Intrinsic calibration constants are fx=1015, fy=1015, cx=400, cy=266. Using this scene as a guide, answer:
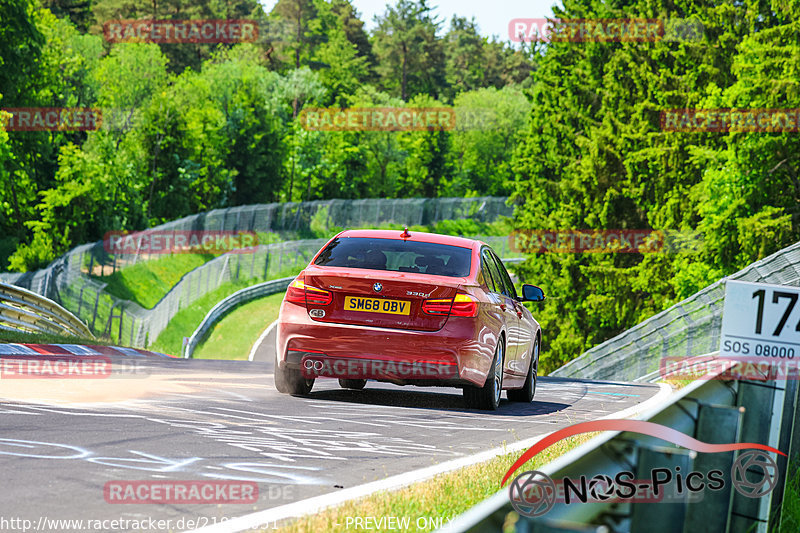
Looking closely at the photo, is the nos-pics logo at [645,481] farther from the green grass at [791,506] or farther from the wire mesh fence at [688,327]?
the wire mesh fence at [688,327]

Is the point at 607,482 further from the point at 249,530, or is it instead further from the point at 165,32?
the point at 165,32

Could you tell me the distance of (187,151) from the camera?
8194 cm

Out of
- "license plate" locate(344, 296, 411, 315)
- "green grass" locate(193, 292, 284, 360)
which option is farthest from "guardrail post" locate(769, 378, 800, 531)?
"green grass" locate(193, 292, 284, 360)

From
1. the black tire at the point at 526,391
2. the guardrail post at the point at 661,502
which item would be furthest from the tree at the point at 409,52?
the guardrail post at the point at 661,502

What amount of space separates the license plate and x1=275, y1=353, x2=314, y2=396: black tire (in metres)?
1.23

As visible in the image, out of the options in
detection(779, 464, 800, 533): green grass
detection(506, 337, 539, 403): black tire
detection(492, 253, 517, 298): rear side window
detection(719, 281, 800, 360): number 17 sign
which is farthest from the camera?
detection(506, 337, 539, 403): black tire

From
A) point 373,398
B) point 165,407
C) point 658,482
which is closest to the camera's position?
point 658,482

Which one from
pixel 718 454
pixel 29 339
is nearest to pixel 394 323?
pixel 718 454

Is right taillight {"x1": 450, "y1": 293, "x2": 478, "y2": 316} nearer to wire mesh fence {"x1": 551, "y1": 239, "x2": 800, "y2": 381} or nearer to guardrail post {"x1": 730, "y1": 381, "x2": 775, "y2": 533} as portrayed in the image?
guardrail post {"x1": 730, "y1": 381, "x2": 775, "y2": 533}

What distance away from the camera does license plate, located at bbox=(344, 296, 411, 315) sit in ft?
31.7

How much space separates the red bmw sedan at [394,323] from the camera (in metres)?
9.59

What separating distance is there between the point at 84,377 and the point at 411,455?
230 inches

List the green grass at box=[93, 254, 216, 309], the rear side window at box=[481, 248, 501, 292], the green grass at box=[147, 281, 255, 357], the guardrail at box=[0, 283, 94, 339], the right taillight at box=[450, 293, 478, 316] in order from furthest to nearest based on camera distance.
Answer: the green grass at box=[93, 254, 216, 309], the green grass at box=[147, 281, 255, 357], the guardrail at box=[0, 283, 94, 339], the rear side window at box=[481, 248, 501, 292], the right taillight at box=[450, 293, 478, 316]

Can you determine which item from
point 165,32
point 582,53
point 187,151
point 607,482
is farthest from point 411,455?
point 165,32
